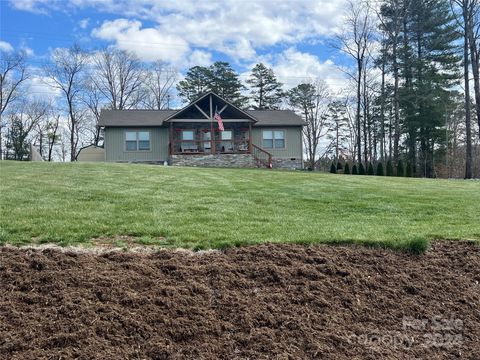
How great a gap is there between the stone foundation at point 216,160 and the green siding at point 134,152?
5.85 feet

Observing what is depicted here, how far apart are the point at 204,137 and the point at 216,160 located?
8.05 ft

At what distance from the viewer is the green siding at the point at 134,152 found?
24.6 meters

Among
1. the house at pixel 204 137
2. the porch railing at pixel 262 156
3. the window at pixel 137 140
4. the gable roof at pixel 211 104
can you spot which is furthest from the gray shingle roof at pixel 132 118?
the porch railing at pixel 262 156

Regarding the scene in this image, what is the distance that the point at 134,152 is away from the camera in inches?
984

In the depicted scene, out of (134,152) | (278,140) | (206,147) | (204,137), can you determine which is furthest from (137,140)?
(278,140)

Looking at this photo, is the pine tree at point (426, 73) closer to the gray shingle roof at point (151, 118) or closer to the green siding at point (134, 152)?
the gray shingle roof at point (151, 118)

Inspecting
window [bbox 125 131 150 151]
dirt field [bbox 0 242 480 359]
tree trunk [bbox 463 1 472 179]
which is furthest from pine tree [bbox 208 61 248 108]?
dirt field [bbox 0 242 480 359]

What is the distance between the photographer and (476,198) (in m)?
9.25

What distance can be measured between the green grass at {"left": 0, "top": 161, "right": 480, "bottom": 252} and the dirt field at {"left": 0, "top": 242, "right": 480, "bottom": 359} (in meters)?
0.65

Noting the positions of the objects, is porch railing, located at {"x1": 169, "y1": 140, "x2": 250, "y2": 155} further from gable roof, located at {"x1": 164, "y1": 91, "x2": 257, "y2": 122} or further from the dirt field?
the dirt field

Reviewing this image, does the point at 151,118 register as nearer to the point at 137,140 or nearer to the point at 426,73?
the point at 137,140

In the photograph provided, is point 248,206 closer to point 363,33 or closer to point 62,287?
point 62,287

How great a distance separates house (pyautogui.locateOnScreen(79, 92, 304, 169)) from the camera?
953 inches

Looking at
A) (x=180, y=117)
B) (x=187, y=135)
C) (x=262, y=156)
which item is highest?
(x=180, y=117)
